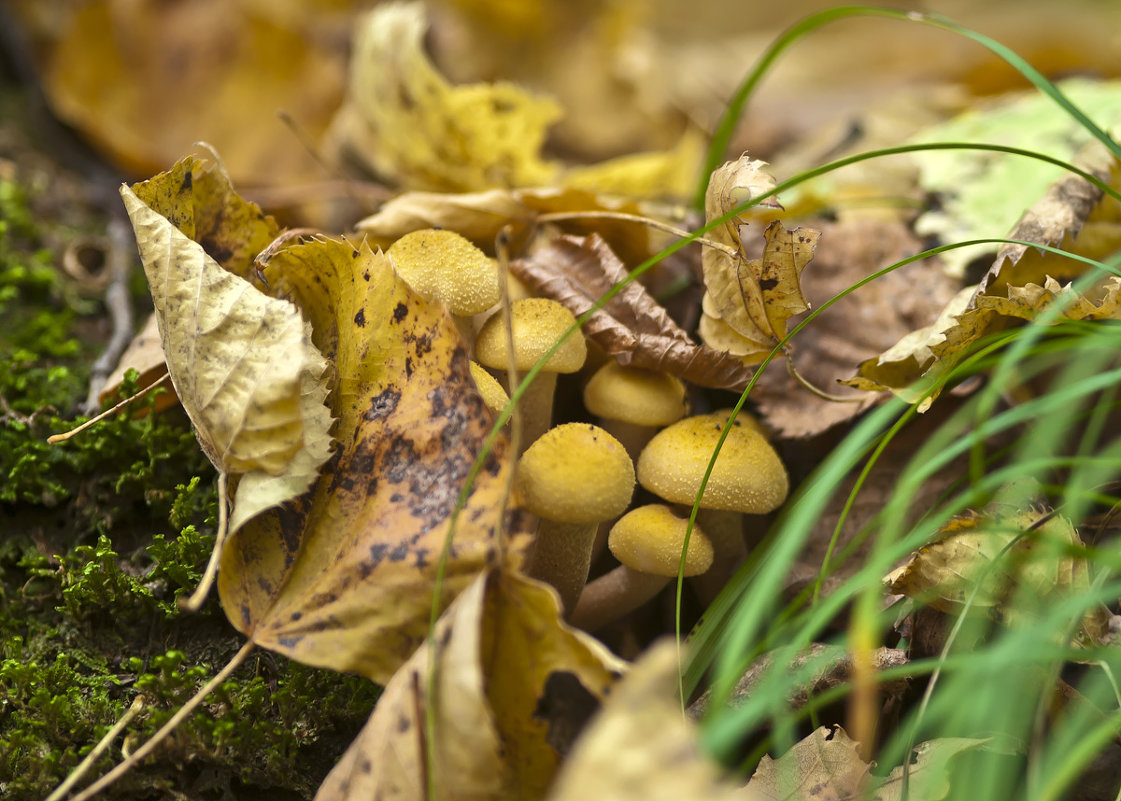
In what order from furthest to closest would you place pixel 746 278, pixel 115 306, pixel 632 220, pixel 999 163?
pixel 999 163, pixel 115 306, pixel 632 220, pixel 746 278

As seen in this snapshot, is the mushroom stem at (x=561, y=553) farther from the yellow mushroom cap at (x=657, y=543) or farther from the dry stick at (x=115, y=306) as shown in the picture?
the dry stick at (x=115, y=306)

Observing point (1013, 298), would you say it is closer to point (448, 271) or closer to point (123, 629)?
point (448, 271)

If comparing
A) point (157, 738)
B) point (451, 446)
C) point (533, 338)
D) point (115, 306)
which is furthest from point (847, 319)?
point (115, 306)

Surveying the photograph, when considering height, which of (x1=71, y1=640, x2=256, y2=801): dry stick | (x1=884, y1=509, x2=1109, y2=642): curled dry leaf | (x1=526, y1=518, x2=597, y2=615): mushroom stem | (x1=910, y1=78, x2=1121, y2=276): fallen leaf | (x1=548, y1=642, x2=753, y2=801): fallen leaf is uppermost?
(x1=548, y1=642, x2=753, y2=801): fallen leaf

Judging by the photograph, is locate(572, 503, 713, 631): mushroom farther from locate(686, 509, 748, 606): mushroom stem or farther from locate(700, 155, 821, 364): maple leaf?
locate(700, 155, 821, 364): maple leaf

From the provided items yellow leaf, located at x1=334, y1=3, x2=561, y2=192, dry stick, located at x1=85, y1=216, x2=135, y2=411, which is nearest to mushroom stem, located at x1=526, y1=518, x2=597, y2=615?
dry stick, located at x1=85, y1=216, x2=135, y2=411
